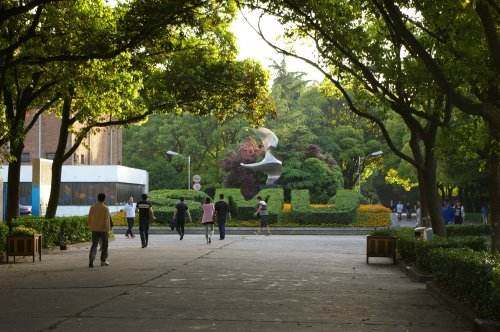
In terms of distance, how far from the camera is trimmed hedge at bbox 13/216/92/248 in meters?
23.3

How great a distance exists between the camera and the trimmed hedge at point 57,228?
2328 cm

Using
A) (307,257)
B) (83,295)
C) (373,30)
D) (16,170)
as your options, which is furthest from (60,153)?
(83,295)

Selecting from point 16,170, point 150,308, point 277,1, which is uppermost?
point 277,1

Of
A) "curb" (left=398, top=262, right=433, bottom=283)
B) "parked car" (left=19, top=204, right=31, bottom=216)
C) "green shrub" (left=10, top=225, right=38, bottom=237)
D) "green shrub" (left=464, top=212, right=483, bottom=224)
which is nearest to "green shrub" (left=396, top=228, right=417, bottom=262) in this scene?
"curb" (left=398, top=262, right=433, bottom=283)

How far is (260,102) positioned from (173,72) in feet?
10.4

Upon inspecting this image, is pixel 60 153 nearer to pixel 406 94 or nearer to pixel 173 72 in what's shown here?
pixel 173 72

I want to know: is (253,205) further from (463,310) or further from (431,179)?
(463,310)

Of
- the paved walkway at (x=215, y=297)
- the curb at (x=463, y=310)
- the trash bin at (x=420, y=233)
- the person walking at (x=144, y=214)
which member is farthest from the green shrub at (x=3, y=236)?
the curb at (x=463, y=310)

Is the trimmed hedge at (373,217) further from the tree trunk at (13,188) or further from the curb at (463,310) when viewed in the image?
the curb at (463,310)

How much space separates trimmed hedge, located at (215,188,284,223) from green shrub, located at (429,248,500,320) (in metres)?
29.8

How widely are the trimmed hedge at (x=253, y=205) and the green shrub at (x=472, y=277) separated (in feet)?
97.8

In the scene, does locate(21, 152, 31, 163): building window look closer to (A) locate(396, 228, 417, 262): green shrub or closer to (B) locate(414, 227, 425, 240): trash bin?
(A) locate(396, 228, 417, 262): green shrub

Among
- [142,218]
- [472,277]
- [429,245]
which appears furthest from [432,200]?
[472,277]

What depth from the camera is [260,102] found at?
87.1 feet
